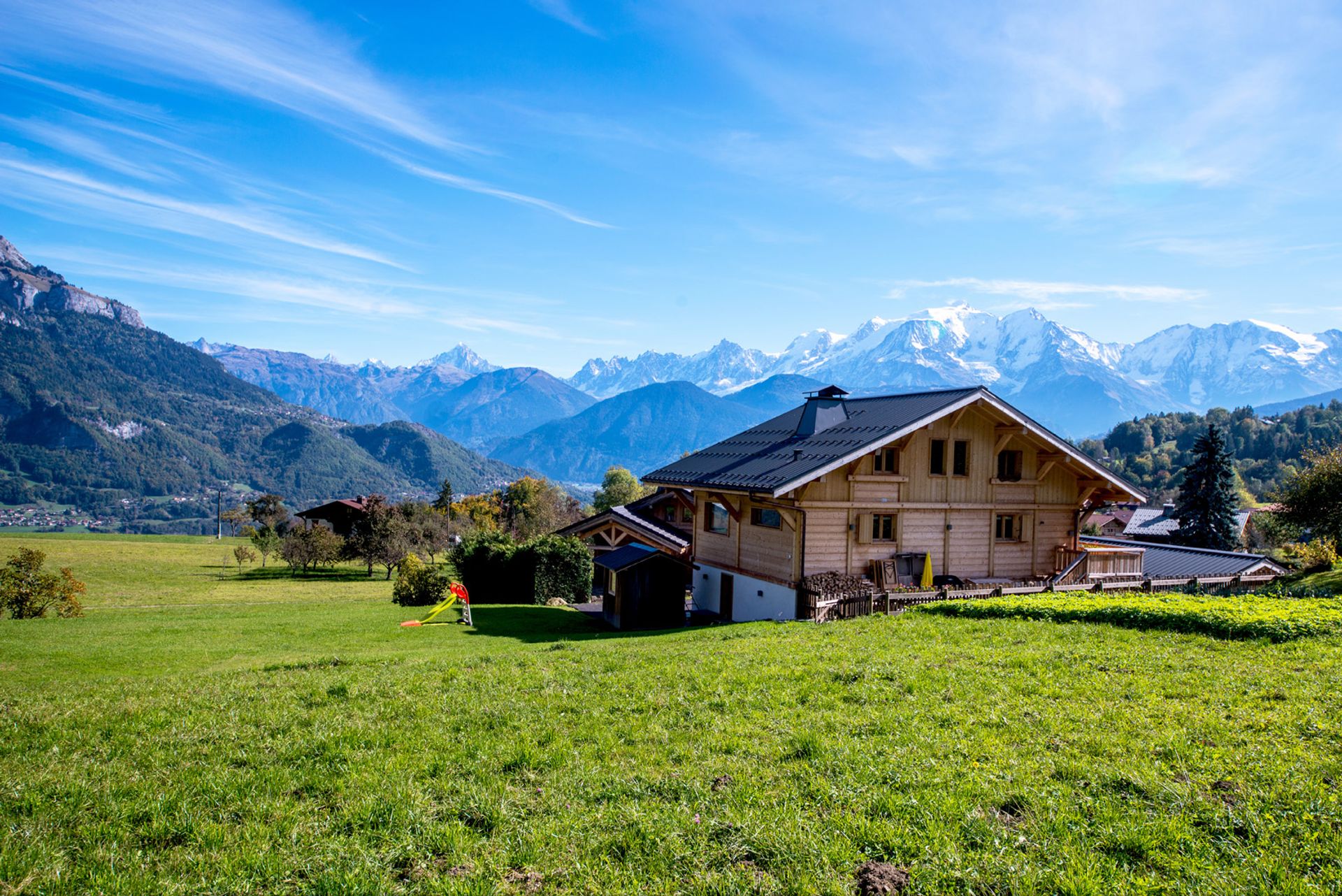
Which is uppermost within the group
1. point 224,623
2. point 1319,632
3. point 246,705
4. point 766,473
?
point 766,473

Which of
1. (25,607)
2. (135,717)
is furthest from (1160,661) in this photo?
(25,607)

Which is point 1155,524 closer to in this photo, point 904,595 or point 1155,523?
point 1155,523

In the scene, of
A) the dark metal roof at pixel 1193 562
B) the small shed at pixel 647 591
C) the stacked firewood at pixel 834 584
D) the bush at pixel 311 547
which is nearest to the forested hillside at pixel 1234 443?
the dark metal roof at pixel 1193 562

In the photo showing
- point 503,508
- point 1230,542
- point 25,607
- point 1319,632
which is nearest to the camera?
point 1319,632

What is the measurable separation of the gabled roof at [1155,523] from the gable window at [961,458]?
55.8 metres

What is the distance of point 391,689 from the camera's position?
38.1 ft

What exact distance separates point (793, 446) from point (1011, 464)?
846 centimetres

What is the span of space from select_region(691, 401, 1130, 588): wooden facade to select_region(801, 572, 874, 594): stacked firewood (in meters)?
0.35

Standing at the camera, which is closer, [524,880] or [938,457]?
[524,880]

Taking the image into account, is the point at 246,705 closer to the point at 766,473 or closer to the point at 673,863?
the point at 673,863

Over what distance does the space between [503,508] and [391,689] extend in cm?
7734

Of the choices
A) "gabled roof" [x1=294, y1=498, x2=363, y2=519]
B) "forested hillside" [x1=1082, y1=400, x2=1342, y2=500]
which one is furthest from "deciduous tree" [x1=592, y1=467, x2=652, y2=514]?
"forested hillside" [x1=1082, y1=400, x2=1342, y2=500]

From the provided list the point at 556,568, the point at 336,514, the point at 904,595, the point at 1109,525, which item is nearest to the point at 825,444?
the point at 904,595

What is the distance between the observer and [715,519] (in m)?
29.0
